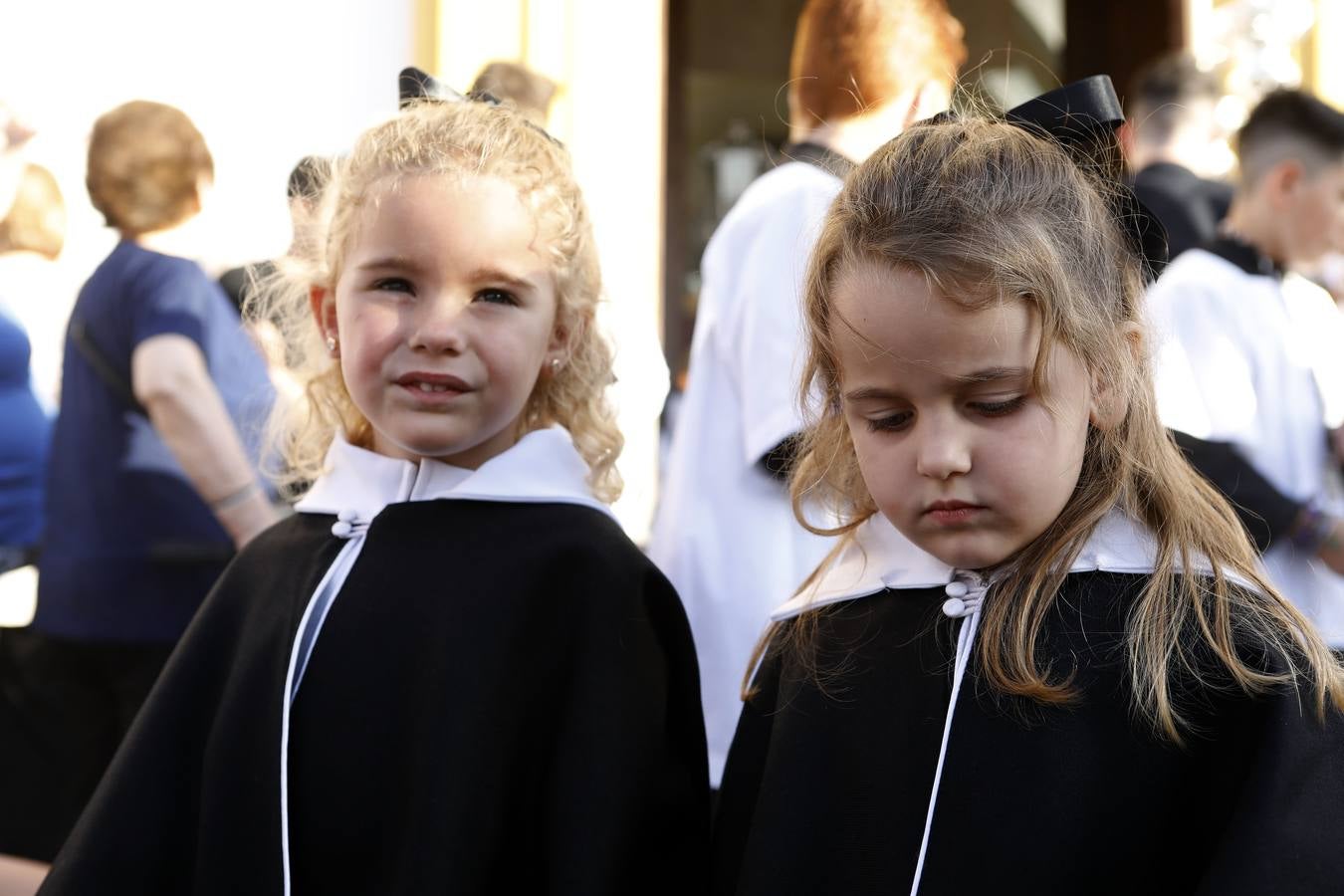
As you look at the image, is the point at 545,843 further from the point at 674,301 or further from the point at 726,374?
the point at 674,301

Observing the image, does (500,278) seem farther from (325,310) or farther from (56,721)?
(56,721)

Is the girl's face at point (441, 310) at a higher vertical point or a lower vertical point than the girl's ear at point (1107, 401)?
higher

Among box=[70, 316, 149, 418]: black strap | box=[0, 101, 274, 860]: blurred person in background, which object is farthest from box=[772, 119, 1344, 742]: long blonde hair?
box=[70, 316, 149, 418]: black strap

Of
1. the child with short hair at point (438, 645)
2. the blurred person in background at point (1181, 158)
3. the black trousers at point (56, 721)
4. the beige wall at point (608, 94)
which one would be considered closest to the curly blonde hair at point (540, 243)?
the child with short hair at point (438, 645)

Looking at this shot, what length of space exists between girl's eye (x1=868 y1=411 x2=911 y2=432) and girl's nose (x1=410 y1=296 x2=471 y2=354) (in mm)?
639

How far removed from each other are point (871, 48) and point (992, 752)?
1.58m

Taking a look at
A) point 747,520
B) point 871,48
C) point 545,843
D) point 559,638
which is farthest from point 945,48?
point 545,843

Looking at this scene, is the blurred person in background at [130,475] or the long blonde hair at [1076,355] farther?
the blurred person in background at [130,475]

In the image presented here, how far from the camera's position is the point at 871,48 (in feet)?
9.14

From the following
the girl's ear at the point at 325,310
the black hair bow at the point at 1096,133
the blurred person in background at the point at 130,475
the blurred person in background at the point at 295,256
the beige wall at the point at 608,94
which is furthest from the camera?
the beige wall at the point at 608,94

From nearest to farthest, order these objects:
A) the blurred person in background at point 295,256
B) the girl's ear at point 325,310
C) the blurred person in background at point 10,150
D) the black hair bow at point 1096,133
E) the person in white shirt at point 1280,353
Result: the black hair bow at point 1096,133
the girl's ear at point 325,310
the blurred person in background at point 295,256
the person in white shirt at point 1280,353
the blurred person in background at point 10,150

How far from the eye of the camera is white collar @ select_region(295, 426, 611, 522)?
84.1 inches

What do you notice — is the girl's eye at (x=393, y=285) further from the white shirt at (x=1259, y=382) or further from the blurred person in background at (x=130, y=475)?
the white shirt at (x=1259, y=382)

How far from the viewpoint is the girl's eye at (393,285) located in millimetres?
2105
